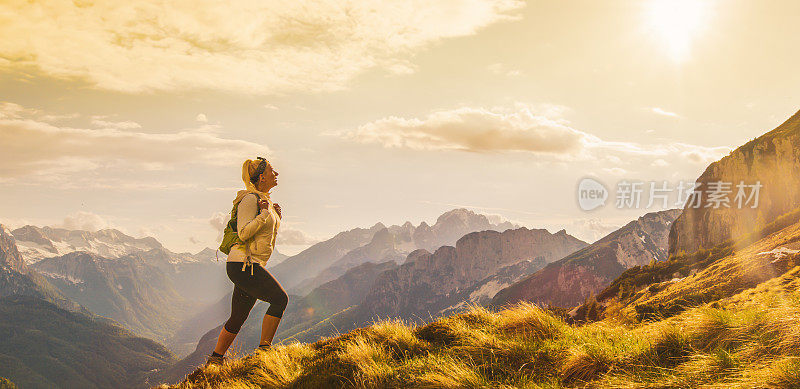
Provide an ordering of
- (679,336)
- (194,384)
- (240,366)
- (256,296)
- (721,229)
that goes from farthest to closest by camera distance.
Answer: (721,229), (256,296), (240,366), (194,384), (679,336)

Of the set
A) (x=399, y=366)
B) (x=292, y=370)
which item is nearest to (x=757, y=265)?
(x=399, y=366)

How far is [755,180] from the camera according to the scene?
72250 mm

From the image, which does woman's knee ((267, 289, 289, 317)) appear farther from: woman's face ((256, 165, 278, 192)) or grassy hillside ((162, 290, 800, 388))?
woman's face ((256, 165, 278, 192))

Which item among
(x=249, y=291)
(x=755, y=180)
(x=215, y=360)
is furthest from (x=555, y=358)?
(x=755, y=180)

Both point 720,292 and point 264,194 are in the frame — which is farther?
point 720,292

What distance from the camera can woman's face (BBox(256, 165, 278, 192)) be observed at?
27.5 ft

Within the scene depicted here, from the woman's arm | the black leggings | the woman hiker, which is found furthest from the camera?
the black leggings

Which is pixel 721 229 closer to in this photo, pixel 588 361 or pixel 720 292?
pixel 720 292

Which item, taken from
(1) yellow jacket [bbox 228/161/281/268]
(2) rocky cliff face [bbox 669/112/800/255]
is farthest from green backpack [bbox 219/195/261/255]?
(2) rocky cliff face [bbox 669/112/800/255]

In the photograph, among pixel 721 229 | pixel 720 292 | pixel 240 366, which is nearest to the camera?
pixel 240 366

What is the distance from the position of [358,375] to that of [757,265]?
13091 millimetres

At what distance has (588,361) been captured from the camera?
16.6 feet

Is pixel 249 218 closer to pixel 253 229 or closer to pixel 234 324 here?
pixel 253 229

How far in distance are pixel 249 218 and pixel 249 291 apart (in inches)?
53.7
